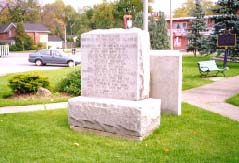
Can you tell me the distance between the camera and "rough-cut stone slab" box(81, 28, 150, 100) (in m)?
6.80

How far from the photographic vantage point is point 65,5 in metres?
106

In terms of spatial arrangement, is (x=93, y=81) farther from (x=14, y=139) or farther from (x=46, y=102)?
(x=46, y=102)

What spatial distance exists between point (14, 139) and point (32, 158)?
1.16 m

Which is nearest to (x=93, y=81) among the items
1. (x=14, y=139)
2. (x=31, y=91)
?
(x=14, y=139)

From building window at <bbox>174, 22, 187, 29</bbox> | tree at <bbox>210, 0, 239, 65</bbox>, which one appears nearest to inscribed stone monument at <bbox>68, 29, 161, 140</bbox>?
tree at <bbox>210, 0, 239, 65</bbox>

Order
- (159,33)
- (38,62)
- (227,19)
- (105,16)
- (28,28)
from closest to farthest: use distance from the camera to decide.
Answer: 1. (227,19)
2. (38,62)
3. (159,33)
4. (28,28)
5. (105,16)

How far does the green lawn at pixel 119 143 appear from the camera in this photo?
18.4 ft

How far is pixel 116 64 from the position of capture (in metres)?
7.00

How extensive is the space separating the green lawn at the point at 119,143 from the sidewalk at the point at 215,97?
1.32 metres

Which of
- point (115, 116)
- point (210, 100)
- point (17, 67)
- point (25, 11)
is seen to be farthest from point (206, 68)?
point (25, 11)

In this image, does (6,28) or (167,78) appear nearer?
(167,78)

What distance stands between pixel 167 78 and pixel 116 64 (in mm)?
2299

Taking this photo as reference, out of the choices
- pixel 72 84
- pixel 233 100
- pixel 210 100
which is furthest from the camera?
pixel 72 84

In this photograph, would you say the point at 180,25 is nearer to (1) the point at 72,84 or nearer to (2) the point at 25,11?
(2) the point at 25,11
